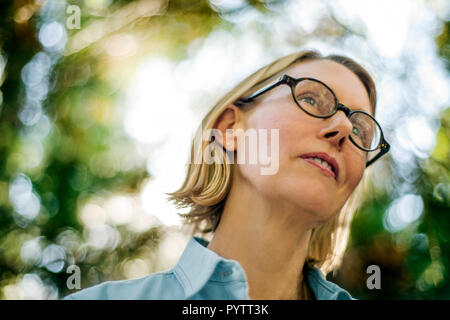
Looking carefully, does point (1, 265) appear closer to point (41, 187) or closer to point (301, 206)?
point (41, 187)

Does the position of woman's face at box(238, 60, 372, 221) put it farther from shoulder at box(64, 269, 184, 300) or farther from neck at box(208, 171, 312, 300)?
shoulder at box(64, 269, 184, 300)

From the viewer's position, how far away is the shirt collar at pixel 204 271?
3.07 ft

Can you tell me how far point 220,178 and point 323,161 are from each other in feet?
0.85

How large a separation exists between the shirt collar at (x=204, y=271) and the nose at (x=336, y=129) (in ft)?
1.14

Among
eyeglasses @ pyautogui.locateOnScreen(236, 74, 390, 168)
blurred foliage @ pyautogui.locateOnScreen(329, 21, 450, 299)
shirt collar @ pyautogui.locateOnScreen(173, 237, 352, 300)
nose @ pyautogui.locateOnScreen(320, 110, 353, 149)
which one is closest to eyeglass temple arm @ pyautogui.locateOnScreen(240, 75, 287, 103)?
eyeglasses @ pyautogui.locateOnScreen(236, 74, 390, 168)

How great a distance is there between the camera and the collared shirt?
0.94 metres

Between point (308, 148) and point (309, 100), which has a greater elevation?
point (309, 100)

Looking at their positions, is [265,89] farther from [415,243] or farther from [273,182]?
[415,243]

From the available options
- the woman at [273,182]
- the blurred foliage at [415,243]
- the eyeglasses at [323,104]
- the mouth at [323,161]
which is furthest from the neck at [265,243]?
the blurred foliage at [415,243]

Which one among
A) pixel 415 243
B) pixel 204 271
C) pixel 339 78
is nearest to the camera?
pixel 204 271

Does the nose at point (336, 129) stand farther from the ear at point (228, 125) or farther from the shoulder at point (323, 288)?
the shoulder at point (323, 288)

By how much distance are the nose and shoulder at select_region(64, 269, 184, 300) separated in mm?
480

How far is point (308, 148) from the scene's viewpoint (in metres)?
0.98

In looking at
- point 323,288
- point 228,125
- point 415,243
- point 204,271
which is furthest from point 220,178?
point 415,243
